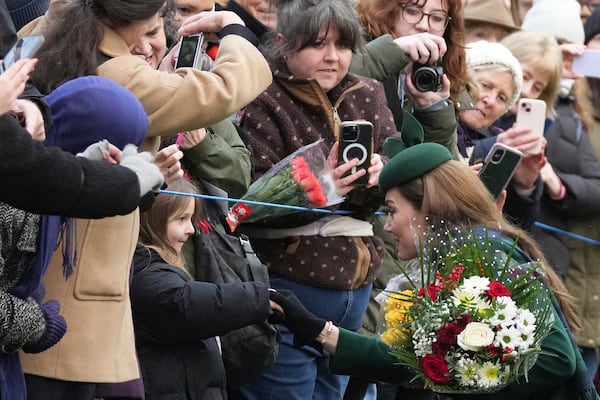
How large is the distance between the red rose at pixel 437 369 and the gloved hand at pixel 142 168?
3.78 feet

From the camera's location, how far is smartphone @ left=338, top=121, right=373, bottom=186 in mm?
5633

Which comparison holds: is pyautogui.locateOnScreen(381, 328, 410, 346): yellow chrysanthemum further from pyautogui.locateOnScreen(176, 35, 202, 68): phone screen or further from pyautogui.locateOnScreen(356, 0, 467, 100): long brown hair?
pyautogui.locateOnScreen(356, 0, 467, 100): long brown hair

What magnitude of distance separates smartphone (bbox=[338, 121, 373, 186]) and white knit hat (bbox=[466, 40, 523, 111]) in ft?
6.92

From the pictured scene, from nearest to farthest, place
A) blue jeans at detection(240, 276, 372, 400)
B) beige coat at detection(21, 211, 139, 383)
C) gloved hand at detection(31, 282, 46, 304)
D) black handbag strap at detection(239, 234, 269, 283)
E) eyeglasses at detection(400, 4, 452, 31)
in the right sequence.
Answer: gloved hand at detection(31, 282, 46, 304)
beige coat at detection(21, 211, 139, 383)
black handbag strap at detection(239, 234, 269, 283)
blue jeans at detection(240, 276, 372, 400)
eyeglasses at detection(400, 4, 452, 31)

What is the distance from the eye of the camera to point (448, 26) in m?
6.86

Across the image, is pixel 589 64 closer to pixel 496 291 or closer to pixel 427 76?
pixel 427 76

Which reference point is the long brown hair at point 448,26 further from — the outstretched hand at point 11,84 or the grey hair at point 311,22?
the outstretched hand at point 11,84

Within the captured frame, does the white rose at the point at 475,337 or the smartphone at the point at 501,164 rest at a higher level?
the white rose at the point at 475,337

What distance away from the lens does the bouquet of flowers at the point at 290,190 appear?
5570 mm

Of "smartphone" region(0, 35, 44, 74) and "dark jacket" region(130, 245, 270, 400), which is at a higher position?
"smartphone" region(0, 35, 44, 74)

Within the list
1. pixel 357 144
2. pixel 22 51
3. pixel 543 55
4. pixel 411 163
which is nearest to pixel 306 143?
pixel 357 144

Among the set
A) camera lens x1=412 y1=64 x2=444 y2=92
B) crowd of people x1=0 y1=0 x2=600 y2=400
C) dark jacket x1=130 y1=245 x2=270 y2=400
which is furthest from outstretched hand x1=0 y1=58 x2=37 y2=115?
camera lens x1=412 y1=64 x2=444 y2=92

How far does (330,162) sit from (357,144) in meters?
0.14

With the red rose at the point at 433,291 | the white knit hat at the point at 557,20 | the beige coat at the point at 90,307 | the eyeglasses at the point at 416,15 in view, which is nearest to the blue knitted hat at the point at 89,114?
the beige coat at the point at 90,307
